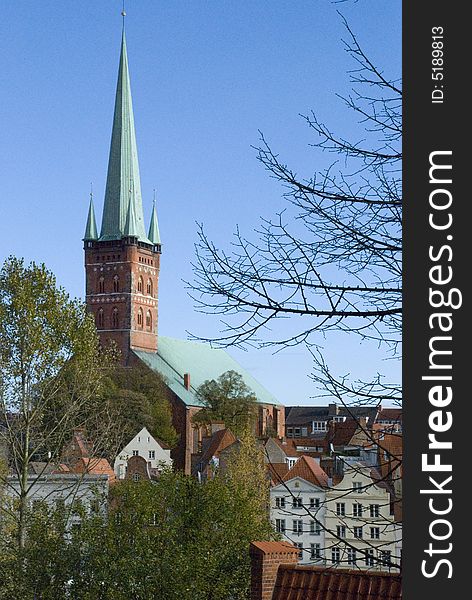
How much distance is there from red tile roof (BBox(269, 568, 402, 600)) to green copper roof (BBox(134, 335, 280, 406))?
66267mm

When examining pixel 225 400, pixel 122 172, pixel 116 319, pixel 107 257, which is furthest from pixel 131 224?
pixel 225 400

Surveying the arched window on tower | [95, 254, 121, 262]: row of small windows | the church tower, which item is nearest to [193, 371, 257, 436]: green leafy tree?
the church tower

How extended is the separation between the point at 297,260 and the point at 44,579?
1429 centimetres

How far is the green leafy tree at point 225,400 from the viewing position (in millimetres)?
70250

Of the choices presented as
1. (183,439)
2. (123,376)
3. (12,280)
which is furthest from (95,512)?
(183,439)

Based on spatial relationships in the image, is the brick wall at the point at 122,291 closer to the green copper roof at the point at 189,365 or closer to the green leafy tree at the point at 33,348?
the green copper roof at the point at 189,365

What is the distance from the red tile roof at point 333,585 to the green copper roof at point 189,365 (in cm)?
6627

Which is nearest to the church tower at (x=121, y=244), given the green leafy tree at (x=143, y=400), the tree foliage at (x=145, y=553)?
the green leafy tree at (x=143, y=400)

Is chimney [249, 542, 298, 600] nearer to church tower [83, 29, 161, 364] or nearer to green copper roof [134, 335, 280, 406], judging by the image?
green copper roof [134, 335, 280, 406]

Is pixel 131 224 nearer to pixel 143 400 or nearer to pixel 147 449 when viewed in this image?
pixel 143 400

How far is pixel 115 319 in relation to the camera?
86.6 metres

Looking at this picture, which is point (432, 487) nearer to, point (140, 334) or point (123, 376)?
point (123, 376)

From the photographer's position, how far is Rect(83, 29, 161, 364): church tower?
87438mm

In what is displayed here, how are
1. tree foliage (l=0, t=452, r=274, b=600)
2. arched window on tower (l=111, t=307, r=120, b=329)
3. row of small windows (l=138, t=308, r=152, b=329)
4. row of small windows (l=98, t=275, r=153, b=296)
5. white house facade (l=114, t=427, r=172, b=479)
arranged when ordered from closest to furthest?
tree foliage (l=0, t=452, r=274, b=600) → white house facade (l=114, t=427, r=172, b=479) → arched window on tower (l=111, t=307, r=120, b=329) → row of small windows (l=138, t=308, r=152, b=329) → row of small windows (l=98, t=275, r=153, b=296)
